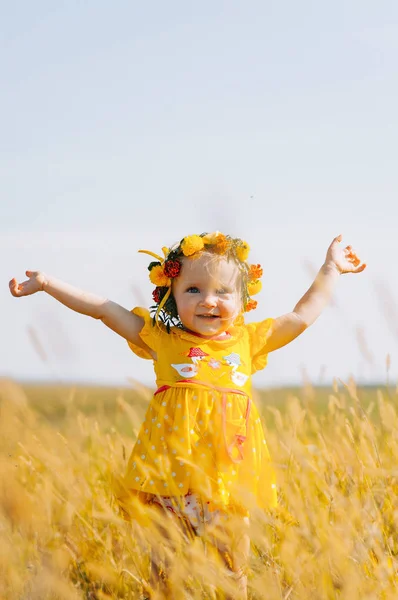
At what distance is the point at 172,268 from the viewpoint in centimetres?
274

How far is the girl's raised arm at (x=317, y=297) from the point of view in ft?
9.50

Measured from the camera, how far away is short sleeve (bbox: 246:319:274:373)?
2854 millimetres

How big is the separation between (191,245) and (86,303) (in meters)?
0.41

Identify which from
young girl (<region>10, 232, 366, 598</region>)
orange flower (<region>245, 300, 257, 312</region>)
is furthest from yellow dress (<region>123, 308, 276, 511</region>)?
orange flower (<region>245, 300, 257, 312</region>)

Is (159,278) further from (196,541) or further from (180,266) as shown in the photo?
(196,541)

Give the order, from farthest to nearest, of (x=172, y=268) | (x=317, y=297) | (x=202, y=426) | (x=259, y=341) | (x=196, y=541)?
1. (x=317, y=297)
2. (x=259, y=341)
3. (x=172, y=268)
4. (x=202, y=426)
5. (x=196, y=541)

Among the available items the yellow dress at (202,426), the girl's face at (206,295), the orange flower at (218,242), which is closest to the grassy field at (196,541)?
the yellow dress at (202,426)

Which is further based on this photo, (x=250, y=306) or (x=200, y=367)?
(x=250, y=306)

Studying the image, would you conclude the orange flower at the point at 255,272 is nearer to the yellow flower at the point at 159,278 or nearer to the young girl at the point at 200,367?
the young girl at the point at 200,367

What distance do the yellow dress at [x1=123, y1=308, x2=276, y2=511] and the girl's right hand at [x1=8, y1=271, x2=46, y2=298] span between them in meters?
0.39

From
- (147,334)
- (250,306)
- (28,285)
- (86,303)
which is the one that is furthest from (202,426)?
(28,285)

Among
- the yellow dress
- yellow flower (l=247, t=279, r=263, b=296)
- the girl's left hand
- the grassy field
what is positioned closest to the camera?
the grassy field

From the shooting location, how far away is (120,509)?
2.78m

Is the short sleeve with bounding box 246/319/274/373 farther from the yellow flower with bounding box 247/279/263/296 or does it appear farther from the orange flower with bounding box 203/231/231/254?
the orange flower with bounding box 203/231/231/254
